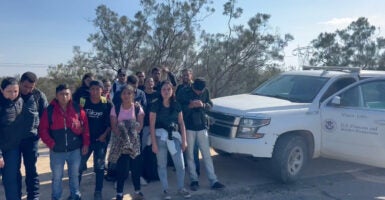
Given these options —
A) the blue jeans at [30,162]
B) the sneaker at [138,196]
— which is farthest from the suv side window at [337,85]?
the blue jeans at [30,162]

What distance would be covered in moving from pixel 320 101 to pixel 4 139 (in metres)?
4.72

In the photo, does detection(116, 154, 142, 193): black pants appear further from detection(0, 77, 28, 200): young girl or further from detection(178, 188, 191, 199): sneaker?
detection(0, 77, 28, 200): young girl

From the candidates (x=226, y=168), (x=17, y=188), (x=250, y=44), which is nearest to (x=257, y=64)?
(x=250, y=44)

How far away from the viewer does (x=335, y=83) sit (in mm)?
6852

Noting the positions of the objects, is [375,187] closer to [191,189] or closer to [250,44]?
[191,189]

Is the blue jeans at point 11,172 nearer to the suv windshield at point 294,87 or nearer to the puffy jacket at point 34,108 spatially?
the puffy jacket at point 34,108

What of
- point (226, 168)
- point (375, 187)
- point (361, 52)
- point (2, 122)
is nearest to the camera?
point (2, 122)

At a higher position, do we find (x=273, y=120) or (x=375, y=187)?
(x=273, y=120)

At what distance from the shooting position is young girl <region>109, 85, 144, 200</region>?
17.4ft

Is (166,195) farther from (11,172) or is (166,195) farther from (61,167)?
(11,172)

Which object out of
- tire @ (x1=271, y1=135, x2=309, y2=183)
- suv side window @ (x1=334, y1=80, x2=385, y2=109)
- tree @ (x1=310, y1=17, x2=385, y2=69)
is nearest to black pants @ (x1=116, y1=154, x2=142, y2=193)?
tire @ (x1=271, y1=135, x2=309, y2=183)

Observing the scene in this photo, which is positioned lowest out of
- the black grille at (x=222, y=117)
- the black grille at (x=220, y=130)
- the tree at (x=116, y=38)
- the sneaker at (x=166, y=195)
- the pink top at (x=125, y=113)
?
the sneaker at (x=166, y=195)

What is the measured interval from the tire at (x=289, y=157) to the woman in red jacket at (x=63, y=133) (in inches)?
113

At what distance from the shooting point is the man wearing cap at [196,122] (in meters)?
5.94
